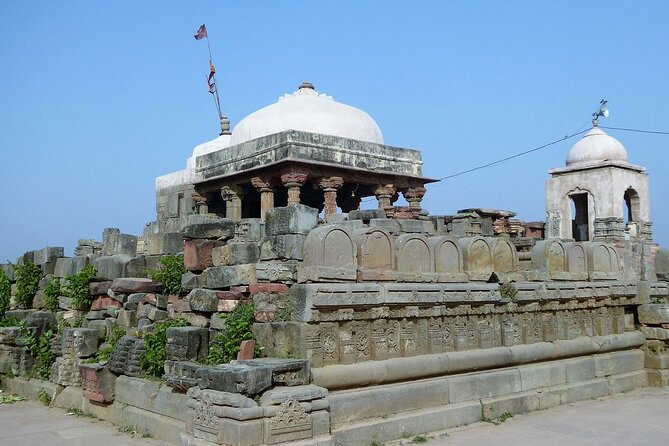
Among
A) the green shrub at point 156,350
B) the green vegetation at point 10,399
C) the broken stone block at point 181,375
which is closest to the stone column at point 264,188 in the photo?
the green vegetation at point 10,399

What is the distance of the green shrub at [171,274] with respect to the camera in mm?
7609

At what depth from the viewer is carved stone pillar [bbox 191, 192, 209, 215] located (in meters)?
18.0

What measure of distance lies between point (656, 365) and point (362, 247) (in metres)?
5.51

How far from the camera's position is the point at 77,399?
7797mm

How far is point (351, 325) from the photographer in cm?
633

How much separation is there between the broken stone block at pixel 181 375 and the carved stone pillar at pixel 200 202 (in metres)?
11.8

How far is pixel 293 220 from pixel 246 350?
1226 millimetres

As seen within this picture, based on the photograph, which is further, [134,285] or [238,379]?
[134,285]

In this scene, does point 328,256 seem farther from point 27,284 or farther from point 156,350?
point 27,284

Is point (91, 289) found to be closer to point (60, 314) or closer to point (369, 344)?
point (60, 314)

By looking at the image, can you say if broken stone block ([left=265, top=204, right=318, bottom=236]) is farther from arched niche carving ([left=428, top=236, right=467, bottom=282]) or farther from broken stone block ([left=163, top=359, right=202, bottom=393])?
arched niche carving ([left=428, top=236, right=467, bottom=282])

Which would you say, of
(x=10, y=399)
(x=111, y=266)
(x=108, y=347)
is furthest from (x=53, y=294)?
(x=108, y=347)

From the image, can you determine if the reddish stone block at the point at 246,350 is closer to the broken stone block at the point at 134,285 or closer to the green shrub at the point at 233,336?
the green shrub at the point at 233,336

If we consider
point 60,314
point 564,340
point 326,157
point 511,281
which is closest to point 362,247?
point 511,281
